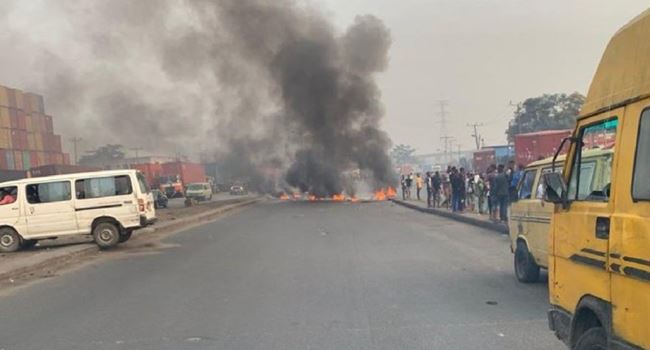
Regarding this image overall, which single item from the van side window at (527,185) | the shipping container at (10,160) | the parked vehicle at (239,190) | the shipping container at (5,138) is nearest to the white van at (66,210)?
the van side window at (527,185)

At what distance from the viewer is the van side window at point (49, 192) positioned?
43.1 feet

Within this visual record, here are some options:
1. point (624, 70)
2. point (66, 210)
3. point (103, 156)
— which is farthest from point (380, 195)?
point (103, 156)

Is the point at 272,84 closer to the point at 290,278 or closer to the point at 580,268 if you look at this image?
the point at 290,278

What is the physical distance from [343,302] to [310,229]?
32.4 ft

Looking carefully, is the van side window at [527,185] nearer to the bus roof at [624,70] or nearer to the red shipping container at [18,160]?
the bus roof at [624,70]

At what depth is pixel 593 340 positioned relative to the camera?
10.3 ft

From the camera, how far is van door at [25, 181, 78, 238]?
13.1 metres

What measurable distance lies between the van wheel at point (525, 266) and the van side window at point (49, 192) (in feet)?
32.7

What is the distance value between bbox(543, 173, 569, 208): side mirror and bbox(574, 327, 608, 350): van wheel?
2.55 feet

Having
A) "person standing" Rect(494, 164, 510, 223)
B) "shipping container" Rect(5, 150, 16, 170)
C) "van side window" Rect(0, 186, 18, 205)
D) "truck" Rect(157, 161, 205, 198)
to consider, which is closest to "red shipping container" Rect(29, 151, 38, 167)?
"shipping container" Rect(5, 150, 16, 170)

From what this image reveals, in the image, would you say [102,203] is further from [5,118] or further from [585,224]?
[5,118]

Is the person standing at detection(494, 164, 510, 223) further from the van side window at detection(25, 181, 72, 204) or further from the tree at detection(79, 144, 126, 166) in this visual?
the tree at detection(79, 144, 126, 166)

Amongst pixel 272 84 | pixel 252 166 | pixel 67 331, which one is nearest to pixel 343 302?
pixel 67 331

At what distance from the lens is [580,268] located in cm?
335
